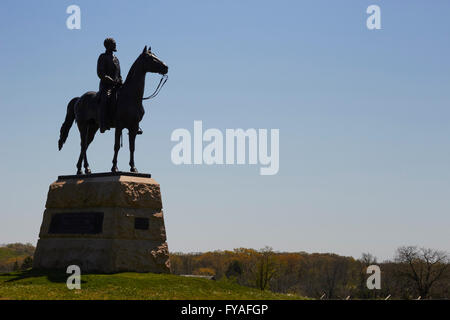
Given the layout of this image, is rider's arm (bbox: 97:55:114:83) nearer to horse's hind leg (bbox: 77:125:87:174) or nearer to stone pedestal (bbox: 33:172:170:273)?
horse's hind leg (bbox: 77:125:87:174)

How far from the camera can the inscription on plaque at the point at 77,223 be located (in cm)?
2159

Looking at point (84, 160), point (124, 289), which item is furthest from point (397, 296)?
point (124, 289)

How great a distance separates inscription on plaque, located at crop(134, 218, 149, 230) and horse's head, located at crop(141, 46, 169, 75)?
5303 mm

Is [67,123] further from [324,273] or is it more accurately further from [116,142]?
[324,273]

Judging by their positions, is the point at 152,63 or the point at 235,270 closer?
the point at 152,63

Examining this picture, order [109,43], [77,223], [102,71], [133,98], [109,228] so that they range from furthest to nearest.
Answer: [109,43], [102,71], [133,98], [77,223], [109,228]

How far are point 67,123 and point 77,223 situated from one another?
5.65m

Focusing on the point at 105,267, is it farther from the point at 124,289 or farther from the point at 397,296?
the point at 397,296

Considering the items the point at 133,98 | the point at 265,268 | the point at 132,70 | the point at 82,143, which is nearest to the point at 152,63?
the point at 132,70

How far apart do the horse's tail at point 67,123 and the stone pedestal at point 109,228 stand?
12.9 feet

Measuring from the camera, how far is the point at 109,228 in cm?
2114

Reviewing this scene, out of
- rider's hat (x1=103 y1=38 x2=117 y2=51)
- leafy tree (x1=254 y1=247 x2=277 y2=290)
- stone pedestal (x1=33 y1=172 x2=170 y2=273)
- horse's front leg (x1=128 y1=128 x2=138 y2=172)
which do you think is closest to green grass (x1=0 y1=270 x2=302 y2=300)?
stone pedestal (x1=33 y1=172 x2=170 y2=273)

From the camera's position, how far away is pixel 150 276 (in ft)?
65.6
